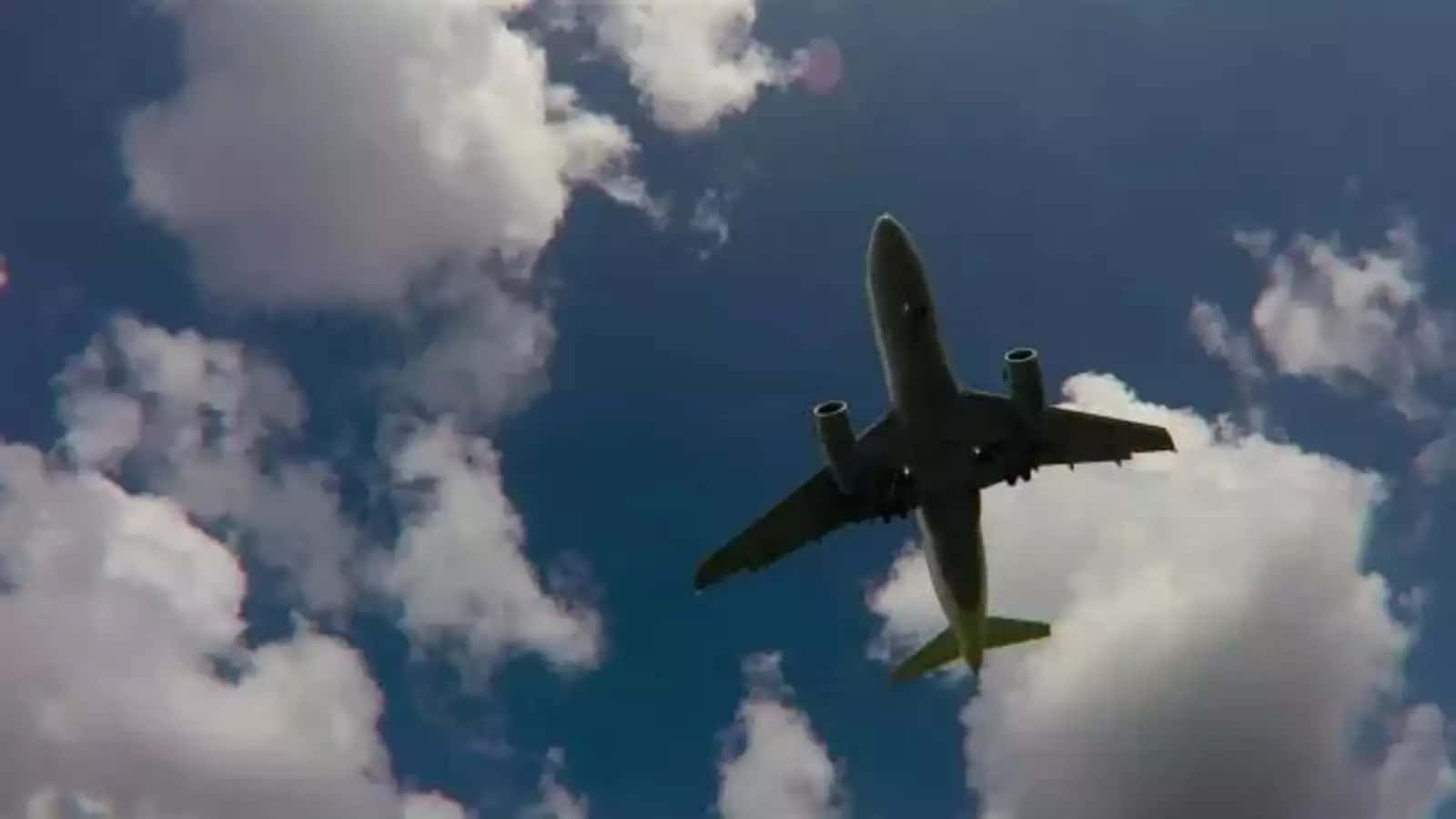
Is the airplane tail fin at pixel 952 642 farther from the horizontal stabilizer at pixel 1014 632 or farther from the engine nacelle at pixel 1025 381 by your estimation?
the engine nacelle at pixel 1025 381

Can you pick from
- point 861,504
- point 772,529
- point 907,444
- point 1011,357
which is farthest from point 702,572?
point 1011,357

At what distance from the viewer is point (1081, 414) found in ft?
170

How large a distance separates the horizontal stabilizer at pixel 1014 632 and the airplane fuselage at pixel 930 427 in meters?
5.37

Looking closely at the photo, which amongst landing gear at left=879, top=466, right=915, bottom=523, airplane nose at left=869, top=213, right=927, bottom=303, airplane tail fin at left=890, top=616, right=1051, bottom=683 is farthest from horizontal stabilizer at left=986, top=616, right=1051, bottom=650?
airplane nose at left=869, top=213, right=927, bottom=303

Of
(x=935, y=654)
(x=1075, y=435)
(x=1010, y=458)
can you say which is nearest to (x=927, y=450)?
(x=1010, y=458)

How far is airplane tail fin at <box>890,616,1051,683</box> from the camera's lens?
59688mm

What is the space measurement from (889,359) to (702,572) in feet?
43.2

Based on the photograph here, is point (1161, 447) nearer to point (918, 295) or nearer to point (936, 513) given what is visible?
point (936, 513)

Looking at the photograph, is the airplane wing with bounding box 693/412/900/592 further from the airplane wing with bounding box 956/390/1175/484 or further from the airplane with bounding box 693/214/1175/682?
the airplane wing with bounding box 956/390/1175/484

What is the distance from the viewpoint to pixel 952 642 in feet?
196

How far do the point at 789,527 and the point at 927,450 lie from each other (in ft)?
25.1

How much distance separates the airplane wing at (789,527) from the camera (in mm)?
53844

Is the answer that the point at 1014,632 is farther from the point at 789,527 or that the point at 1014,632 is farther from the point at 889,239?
the point at 889,239

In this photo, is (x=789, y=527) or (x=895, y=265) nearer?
(x=895, y=265)
